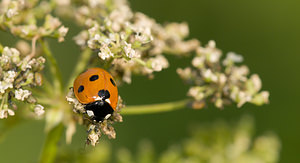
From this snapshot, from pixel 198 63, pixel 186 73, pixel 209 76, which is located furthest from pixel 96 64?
pixel 209 76

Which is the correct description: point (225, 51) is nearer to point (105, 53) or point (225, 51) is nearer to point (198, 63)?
point (198, 63)

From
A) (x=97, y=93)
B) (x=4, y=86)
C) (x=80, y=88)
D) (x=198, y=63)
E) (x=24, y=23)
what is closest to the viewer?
(x=4, y=86)

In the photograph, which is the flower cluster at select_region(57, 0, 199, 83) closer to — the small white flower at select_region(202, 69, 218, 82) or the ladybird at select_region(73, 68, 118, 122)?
the ladybird at select_region(73, 68, 118, 122)

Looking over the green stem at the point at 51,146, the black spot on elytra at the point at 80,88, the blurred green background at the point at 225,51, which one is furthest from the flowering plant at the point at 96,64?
the blurred green background at the point at 225,51

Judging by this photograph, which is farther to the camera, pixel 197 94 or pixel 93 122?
pixel 197 94

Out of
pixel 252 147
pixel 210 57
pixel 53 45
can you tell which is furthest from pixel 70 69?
pixel 210 57

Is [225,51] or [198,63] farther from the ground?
[225,51]
